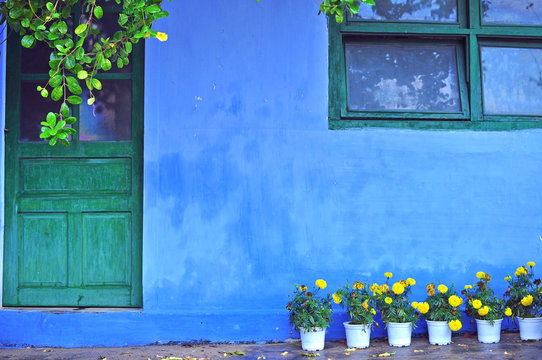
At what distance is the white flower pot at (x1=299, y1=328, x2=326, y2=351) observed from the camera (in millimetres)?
3992

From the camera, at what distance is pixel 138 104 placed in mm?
4438

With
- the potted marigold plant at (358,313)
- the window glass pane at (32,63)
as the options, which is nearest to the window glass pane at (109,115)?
the window glass pane at (32,63)

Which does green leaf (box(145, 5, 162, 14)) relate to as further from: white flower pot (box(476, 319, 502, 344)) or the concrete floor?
white flower pot (box(476, 319, 502, 344))

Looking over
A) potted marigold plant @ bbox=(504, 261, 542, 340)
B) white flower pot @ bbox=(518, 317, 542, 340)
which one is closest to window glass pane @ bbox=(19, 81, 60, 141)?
potted marigold plant @ bbox=(504, 261, 542, 340)

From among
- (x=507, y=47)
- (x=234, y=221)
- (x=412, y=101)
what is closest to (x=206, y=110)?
(x=234, y=221)

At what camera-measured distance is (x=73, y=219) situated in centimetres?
439

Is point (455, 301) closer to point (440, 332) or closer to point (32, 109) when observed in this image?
point (440, 332)

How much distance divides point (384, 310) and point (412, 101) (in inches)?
61.5

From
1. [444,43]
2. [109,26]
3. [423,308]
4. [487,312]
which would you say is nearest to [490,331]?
[487,312]

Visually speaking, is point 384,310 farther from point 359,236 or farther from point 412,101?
point 412,101

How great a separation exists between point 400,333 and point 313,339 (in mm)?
601

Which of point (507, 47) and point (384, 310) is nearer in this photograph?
point (384, 310)

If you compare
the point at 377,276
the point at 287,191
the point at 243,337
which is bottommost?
the point at 243,337

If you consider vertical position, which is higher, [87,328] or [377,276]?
[377,276]
